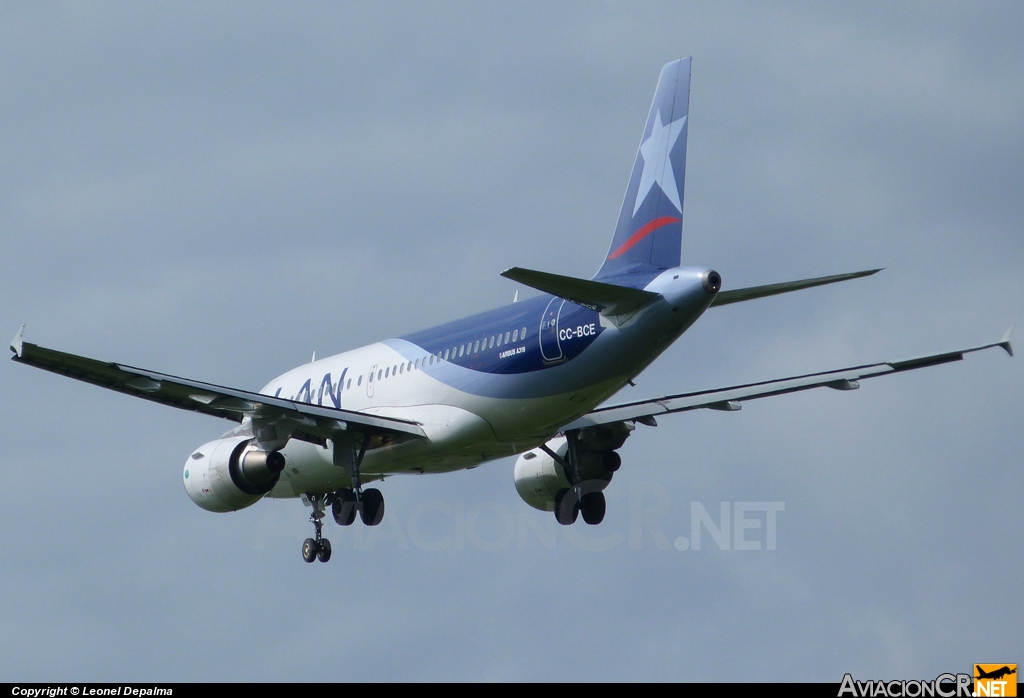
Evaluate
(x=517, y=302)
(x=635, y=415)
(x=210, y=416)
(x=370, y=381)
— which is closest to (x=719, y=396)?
(x=635, y=415)

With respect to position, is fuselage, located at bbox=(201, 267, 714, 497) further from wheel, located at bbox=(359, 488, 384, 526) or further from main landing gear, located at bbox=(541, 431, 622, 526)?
main landing gear, located at bbox=(541, 431, 622, 526)

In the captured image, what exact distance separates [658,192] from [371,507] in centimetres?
1094

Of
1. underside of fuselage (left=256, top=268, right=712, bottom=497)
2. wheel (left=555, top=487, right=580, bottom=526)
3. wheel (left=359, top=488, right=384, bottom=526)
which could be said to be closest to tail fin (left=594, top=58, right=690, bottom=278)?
underside of fuselage (left=256, top=268, right=712, bottom=497)

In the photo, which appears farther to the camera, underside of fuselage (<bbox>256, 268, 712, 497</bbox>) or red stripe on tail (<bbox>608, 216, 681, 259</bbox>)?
red stripe on tail (<bbox>608, 216, 681, 259</bbox>)

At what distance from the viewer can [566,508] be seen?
150 feet

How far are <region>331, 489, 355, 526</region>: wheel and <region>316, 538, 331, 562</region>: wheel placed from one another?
3.51 feet

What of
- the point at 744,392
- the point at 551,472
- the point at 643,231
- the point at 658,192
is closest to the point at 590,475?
the point at 551,472

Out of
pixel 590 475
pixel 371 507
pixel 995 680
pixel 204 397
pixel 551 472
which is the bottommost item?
pixel 995 680

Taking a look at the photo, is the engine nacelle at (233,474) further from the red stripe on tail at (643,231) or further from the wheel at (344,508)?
the red stripe on tail at (643,231)

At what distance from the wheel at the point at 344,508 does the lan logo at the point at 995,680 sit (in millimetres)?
16523

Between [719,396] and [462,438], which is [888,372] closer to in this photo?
[719,396]

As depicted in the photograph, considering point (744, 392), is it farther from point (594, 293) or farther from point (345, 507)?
point (345, 507)

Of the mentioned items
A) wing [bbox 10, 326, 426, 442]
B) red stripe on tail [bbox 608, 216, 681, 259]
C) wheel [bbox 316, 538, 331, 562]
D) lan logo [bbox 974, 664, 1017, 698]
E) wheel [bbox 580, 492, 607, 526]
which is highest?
red stripe on tail [bbox 608, 216, 681, 259]

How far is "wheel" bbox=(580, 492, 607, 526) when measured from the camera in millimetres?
44594
